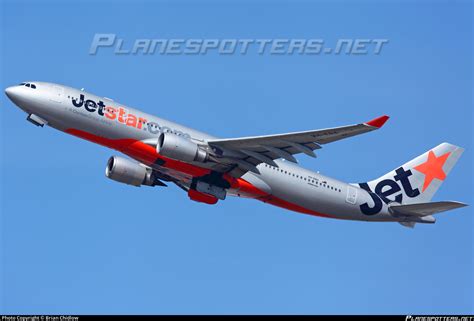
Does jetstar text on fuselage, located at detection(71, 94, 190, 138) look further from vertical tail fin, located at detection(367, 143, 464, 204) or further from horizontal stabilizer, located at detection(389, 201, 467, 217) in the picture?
horizontal stabilizer, located at detection(389, 201, 467, 217)

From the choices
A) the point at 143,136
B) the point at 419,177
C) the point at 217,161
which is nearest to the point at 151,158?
the point at 143,136

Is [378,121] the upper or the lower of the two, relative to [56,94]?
upper

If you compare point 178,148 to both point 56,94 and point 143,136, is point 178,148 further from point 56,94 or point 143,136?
point 56,94

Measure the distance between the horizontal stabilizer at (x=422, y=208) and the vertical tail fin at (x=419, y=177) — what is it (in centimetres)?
142

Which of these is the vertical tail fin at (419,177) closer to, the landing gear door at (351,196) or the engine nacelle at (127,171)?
the landing gear door at (351,196)

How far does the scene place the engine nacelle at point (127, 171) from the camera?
4906cm

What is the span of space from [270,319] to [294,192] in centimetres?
1444

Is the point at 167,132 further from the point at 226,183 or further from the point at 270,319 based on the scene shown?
the point at 270,319

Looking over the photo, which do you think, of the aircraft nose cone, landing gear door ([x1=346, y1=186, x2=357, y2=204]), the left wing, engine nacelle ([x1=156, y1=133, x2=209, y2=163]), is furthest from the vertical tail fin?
the aircraft nose cone

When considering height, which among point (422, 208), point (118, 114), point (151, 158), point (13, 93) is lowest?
point (151, 158)

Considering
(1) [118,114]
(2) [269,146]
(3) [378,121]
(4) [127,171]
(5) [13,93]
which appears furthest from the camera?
(4) [127,171]

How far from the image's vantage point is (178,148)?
1768 inches

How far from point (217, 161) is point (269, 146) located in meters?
3.00

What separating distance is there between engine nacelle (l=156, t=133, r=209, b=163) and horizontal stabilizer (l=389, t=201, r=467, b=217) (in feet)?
39.6
